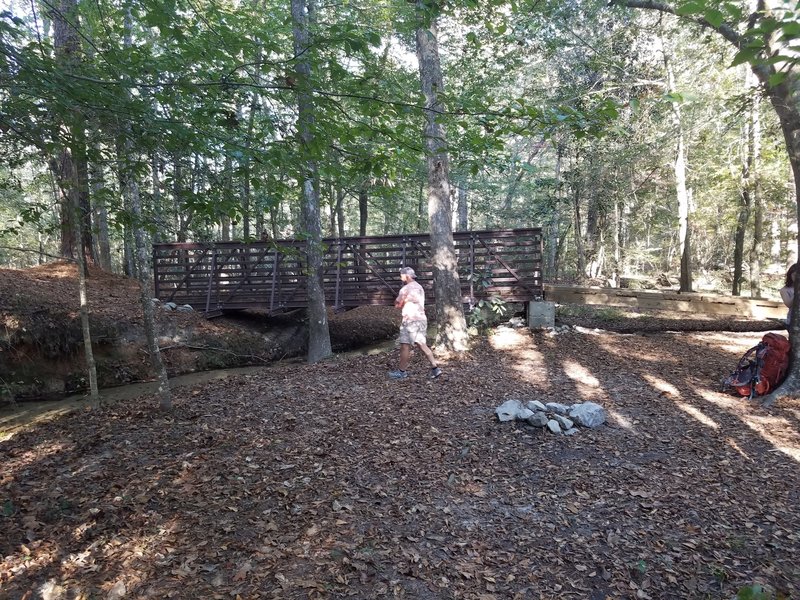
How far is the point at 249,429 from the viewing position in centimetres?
538

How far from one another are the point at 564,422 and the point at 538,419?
276 mm

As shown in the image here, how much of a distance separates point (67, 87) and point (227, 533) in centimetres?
314

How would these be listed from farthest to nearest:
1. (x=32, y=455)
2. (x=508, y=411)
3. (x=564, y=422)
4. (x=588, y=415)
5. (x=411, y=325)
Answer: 1. (x=411, y=325)
2. (x=508, y=411)
3. (x=588, y=415)
4. (x=564, y=422)
5. (x=32, y=455)

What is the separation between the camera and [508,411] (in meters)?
5.48

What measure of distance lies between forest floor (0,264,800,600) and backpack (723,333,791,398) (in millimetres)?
229

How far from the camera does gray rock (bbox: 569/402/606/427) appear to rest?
5270mm

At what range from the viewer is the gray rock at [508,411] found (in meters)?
5.41

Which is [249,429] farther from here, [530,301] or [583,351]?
[530,301]

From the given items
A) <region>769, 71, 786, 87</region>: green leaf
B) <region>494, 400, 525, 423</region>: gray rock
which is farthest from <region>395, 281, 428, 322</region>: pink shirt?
<region>769, 71, 786, 87</region>: green leaf

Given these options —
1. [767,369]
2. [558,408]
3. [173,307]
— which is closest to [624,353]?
[767,369]

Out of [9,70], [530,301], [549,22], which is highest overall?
[549,22]

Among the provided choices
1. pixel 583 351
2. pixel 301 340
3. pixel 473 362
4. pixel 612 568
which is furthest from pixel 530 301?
pixel 612 568

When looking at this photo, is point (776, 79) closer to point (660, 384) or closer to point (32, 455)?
point (660, 384)

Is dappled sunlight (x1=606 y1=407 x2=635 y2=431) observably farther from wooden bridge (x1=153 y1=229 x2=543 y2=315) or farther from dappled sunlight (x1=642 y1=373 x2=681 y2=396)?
wooden bridge (x1=153 y1=229 x2=543 y2=315)
